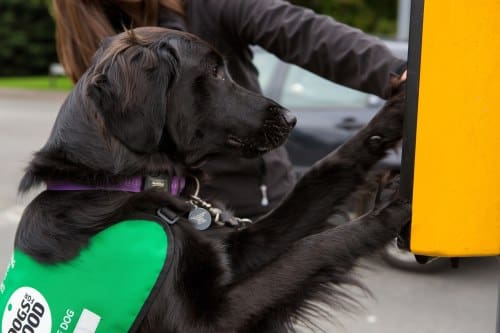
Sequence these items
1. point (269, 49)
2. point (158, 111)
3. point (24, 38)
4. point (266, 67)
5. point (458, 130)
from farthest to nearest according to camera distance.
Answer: point (24, 38) < point (266, 67) < point (269, 49) < point (158, 111) < point (458, 130)

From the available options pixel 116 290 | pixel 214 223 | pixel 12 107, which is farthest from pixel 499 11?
pixel 12 107

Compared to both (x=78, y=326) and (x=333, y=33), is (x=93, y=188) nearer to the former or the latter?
(x=78, y=326)

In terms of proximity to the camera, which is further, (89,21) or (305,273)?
(89,21)

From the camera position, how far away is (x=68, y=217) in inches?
70.1

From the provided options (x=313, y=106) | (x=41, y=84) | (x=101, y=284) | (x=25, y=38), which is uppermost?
(x=101, y=284)

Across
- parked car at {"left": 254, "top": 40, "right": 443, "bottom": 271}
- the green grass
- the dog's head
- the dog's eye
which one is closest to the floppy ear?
the dog's head

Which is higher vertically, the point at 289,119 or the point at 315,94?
the point at 289,119

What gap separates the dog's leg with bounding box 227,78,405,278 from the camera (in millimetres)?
1884

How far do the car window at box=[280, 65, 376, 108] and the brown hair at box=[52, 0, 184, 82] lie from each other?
10.2ft

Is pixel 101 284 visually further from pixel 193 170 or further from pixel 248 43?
pixel 248 43

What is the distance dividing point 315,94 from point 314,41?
3.33m

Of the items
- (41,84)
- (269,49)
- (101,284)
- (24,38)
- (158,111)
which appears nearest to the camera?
(101,284)

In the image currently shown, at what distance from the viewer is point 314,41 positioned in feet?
6.68

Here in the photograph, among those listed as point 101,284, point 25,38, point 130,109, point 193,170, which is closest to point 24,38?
point 25,38
